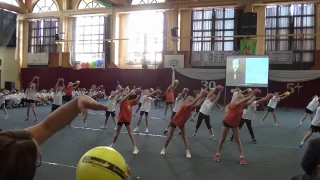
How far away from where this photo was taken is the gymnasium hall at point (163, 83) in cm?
652

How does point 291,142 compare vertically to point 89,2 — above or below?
below

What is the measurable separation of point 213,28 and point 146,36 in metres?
6.00

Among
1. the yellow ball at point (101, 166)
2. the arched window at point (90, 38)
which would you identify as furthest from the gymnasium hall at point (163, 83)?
the arched window at point (90, 38)

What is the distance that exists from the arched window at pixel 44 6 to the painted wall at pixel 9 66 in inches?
193

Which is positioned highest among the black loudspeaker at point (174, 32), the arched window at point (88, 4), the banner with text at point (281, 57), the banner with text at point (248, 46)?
the arched window at point (88, 4)

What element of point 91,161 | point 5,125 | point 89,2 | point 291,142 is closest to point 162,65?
point 89,2

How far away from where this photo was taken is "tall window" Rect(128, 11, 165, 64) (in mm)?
27844

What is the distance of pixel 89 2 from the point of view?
1212 inches

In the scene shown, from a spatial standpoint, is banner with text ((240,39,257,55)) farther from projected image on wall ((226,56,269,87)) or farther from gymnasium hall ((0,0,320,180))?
projected image on wall ((226,56,269,87))

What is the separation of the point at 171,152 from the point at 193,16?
67.4ft

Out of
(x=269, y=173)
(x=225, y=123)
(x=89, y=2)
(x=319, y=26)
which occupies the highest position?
(x=89, y=2)

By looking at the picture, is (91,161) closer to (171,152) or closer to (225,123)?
(225,123)

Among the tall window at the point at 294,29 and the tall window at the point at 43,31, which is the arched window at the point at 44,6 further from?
the tall window at the point at 294,29

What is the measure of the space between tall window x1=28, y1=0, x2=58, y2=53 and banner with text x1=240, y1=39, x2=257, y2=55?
1853cm
